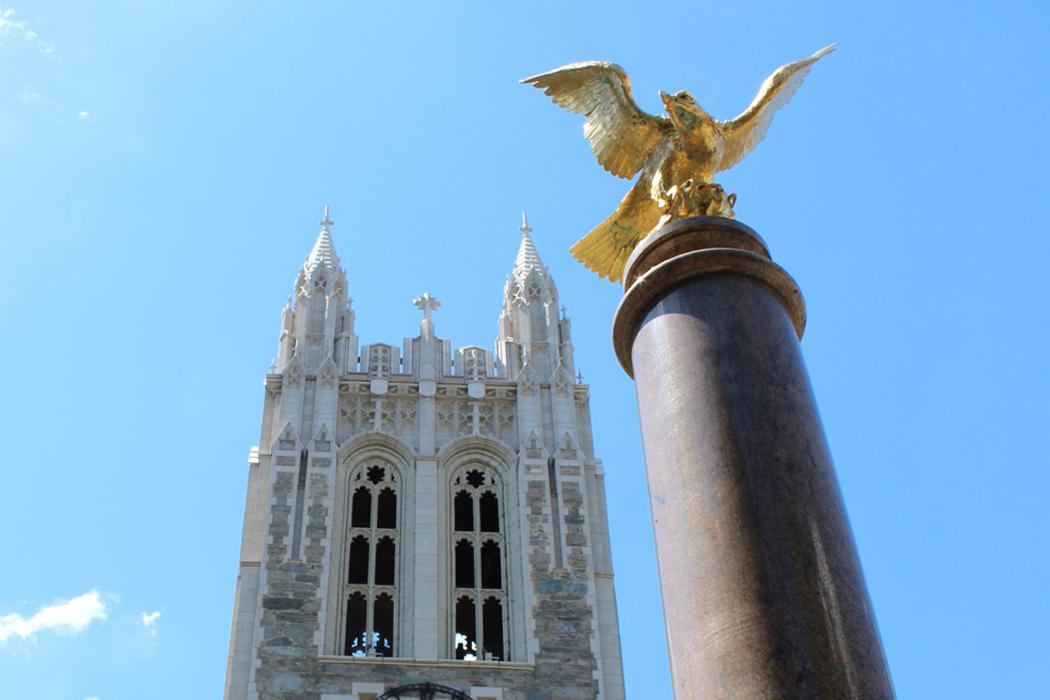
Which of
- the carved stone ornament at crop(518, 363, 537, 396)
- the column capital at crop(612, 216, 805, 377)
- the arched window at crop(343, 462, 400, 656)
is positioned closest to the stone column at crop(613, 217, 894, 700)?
the column capital at crop(612, 216, 805, 377)

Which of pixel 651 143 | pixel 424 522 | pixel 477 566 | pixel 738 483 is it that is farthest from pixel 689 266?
pixel 424 522

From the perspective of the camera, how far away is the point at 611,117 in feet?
34.2

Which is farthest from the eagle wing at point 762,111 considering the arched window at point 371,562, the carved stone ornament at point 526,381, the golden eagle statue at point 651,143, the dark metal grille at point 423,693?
the carved stone ornament at point 526,381

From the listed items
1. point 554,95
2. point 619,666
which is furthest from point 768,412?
point 619,666

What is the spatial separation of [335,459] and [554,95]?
25.0 m

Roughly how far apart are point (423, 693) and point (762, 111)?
2139 centimetres

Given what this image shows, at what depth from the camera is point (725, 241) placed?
28.8ft

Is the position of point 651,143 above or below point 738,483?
above

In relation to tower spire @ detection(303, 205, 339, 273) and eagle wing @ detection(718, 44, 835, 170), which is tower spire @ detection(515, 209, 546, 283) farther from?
eagle wing @ detection(718, 44, 835, 170)

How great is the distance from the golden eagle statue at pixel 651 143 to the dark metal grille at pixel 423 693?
20.8m

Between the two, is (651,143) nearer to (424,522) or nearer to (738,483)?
(738,483)

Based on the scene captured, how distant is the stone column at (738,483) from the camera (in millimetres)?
6742

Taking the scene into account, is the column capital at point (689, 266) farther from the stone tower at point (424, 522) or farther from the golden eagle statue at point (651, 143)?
the stone tower at point (424, 522)

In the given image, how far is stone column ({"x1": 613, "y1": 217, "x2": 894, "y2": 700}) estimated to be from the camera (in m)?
6.74
